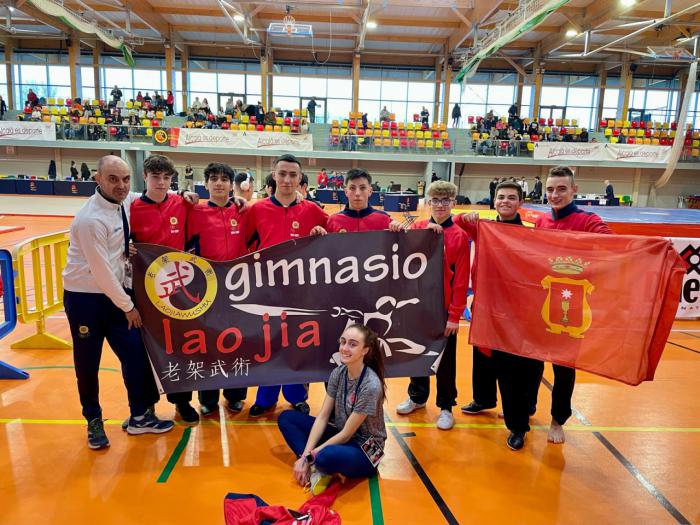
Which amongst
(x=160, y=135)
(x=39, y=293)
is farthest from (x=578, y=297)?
(x=160, y=135)

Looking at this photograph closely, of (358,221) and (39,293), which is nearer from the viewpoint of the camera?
(358,221)

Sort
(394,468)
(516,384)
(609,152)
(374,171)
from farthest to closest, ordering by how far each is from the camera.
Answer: (374,171) < (609,152) < (516,384) < (394,468)

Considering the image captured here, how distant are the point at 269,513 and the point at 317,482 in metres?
0.53

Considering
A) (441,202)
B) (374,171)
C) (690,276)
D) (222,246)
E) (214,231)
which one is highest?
(374,171)

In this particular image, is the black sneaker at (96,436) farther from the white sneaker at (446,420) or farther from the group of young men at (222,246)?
the white sneaker at (446,420)

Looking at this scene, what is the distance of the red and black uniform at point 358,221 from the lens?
3.96 m

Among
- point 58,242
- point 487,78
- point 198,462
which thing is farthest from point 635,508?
point 487,78

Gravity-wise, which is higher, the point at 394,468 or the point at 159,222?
the point at 159,222

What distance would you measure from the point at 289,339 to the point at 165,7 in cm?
2432

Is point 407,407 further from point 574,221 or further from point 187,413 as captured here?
point 574,221

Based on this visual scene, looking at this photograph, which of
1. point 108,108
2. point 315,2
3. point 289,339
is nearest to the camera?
point 289,339

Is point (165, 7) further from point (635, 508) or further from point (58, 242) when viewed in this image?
point (635, 508)

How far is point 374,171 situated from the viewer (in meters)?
26.1

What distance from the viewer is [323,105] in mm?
29812
